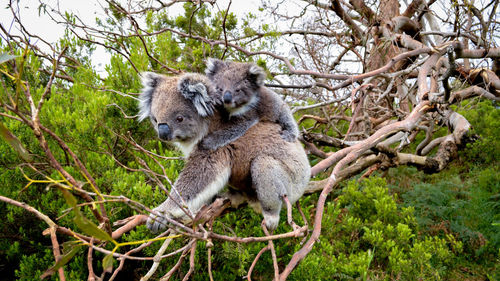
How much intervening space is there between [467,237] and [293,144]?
3.22 metres

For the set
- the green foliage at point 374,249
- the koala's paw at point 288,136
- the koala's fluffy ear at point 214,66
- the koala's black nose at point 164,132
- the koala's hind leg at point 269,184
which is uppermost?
the koala's fluffy ear at point 214,66

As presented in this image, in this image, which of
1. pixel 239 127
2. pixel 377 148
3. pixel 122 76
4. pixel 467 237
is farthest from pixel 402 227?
pixel 122 76

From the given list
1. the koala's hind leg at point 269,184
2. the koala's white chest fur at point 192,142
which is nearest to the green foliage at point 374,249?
the koala's hind leg at point 269,184

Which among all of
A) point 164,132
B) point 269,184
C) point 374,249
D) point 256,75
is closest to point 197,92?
point 164,132

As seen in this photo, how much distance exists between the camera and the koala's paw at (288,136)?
2619mm

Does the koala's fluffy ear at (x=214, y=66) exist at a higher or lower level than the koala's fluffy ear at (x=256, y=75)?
higher

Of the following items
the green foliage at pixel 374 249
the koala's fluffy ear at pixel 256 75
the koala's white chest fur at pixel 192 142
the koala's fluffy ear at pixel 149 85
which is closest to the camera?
the koala's white chest fur at pixel 192 142

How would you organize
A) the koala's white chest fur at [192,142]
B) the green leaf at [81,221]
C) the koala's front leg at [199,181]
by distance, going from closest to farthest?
the green leaf at [81,221], the koala's front leg at [199,181], the koala's white chest fur at [192,142]

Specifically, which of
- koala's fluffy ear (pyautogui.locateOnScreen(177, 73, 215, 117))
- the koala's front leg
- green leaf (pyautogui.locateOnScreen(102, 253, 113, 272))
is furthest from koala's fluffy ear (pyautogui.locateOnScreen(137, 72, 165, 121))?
green leaf (pyautogui.locateOnScreen(102, 253, 113, 272))

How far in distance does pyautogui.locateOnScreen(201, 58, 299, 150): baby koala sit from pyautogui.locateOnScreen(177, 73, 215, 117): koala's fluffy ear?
171 mm

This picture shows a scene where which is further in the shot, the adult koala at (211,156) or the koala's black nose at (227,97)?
the koala's black nose at (227,97)

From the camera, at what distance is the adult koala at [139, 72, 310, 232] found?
2.27m

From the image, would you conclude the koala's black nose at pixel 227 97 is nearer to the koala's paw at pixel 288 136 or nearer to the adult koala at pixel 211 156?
the adult koala at pixel 211 156

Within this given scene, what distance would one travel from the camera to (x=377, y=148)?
347cm
